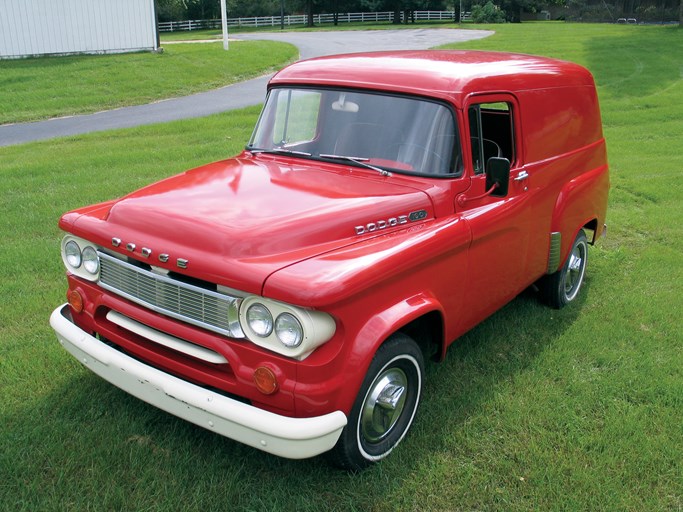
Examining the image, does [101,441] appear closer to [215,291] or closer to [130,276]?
[130,276]

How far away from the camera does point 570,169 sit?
198 inches

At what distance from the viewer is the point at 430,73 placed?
401 cm

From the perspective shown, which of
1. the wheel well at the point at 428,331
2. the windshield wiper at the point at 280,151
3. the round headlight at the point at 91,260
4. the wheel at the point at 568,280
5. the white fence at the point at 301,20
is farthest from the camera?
the white fence at the point at 301,20

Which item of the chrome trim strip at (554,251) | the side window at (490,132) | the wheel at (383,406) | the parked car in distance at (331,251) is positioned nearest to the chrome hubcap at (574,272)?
the chrome trim strip at (554,251)

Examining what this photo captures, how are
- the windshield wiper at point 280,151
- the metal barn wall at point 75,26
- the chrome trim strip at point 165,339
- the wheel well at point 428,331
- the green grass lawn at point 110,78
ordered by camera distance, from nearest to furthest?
1. the chrome trim strip at point 165,339
2. the wheel well at point 428,331
3. the windshield wiper at point 280,151
4. the green grass lawn at point 110,78
5. the metal barn wall at point 75,26

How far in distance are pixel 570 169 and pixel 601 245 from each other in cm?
209

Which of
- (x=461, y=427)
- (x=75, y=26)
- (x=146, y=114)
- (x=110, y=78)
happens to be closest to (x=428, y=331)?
(x=461, y=427)

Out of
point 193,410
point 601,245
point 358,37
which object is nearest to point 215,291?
point 193,410

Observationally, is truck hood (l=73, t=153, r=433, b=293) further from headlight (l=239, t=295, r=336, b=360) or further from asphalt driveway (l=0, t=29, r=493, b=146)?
asphalt driveway (l=0, t=29, r=493, b=146)

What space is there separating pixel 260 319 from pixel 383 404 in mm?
859

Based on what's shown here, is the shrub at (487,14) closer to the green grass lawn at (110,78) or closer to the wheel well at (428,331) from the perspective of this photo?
the green grass lawn at (110,78)

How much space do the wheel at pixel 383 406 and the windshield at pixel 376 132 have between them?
1.12 m

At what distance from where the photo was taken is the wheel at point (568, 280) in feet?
17.0

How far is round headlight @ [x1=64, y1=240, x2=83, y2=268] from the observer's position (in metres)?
3.63
